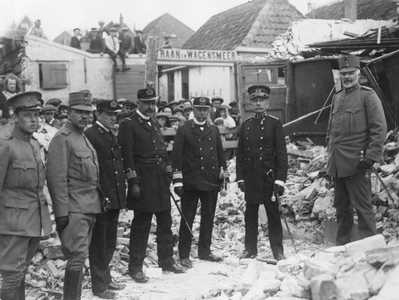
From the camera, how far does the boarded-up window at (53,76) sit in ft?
57.8

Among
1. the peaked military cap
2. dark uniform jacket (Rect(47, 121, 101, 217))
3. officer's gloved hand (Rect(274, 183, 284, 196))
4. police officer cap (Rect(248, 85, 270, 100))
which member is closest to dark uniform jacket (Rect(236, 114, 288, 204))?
officer's gloved hand (Rect(274, 183, 284, 196))

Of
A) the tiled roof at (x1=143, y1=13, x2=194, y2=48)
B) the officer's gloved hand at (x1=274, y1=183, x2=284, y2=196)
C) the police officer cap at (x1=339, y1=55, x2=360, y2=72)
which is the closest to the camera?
the police officer cap at (x1=339, y1=55, x2=360, y2=72)

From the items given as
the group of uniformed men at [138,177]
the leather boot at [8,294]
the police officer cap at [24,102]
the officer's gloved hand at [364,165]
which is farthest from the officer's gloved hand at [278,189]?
the leather boot at [8,294]

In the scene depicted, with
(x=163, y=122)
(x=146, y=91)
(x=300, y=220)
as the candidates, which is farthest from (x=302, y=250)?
(x=163, y=122)

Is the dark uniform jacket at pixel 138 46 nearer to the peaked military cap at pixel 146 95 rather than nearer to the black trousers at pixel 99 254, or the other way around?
the peaked military cap at pixel 146 95

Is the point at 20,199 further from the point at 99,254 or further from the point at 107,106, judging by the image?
the point at 107,106

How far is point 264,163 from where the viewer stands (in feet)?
22.0

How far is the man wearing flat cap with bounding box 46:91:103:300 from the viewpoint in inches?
188

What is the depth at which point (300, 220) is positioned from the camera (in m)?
8.05

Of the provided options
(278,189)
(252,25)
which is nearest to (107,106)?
(278,189)

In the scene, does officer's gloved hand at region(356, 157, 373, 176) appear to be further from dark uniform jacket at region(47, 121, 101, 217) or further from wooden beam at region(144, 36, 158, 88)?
wooden beam at region(144, 36, 158, 88)

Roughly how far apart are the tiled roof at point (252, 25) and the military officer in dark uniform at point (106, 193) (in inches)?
595

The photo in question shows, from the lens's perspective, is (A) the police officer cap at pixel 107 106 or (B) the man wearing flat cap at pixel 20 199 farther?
(A) the police officer cap at pixel 107 106

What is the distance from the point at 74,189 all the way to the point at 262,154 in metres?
2.72
